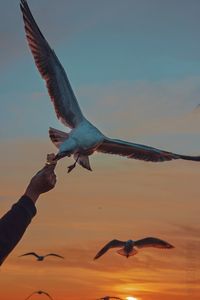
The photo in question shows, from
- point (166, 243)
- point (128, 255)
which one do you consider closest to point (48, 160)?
point (128, 255)

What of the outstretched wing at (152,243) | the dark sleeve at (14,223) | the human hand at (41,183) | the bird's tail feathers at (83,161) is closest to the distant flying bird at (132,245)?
the outstretched wing at (152,243)

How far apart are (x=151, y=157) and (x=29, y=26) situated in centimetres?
289

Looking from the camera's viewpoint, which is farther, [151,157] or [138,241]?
[138,241]

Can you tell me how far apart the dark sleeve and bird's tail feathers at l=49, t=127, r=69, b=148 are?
4.73 metres

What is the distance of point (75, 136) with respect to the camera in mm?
7805

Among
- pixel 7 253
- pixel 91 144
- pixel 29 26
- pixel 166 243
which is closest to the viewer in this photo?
pixel 7 253

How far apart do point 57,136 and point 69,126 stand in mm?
690

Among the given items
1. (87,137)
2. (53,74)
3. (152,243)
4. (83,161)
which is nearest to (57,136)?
(83,161)

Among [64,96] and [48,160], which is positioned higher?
[64,96]

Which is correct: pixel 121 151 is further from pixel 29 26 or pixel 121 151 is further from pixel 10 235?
pixel 10 235

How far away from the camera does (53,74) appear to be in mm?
10219

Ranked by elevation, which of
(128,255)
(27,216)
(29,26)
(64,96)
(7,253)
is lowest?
(7,253)

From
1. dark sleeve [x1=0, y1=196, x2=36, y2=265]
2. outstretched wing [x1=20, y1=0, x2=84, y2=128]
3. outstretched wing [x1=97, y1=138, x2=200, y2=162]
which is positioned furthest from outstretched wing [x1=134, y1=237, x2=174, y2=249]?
dark sleeve [x1=0, y1=196, x2=36, y2=265]

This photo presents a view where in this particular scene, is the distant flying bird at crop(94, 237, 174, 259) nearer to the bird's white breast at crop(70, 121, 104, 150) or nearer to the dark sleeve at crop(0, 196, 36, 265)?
the bird's white breast at crop(70, 121, 104, 150)
